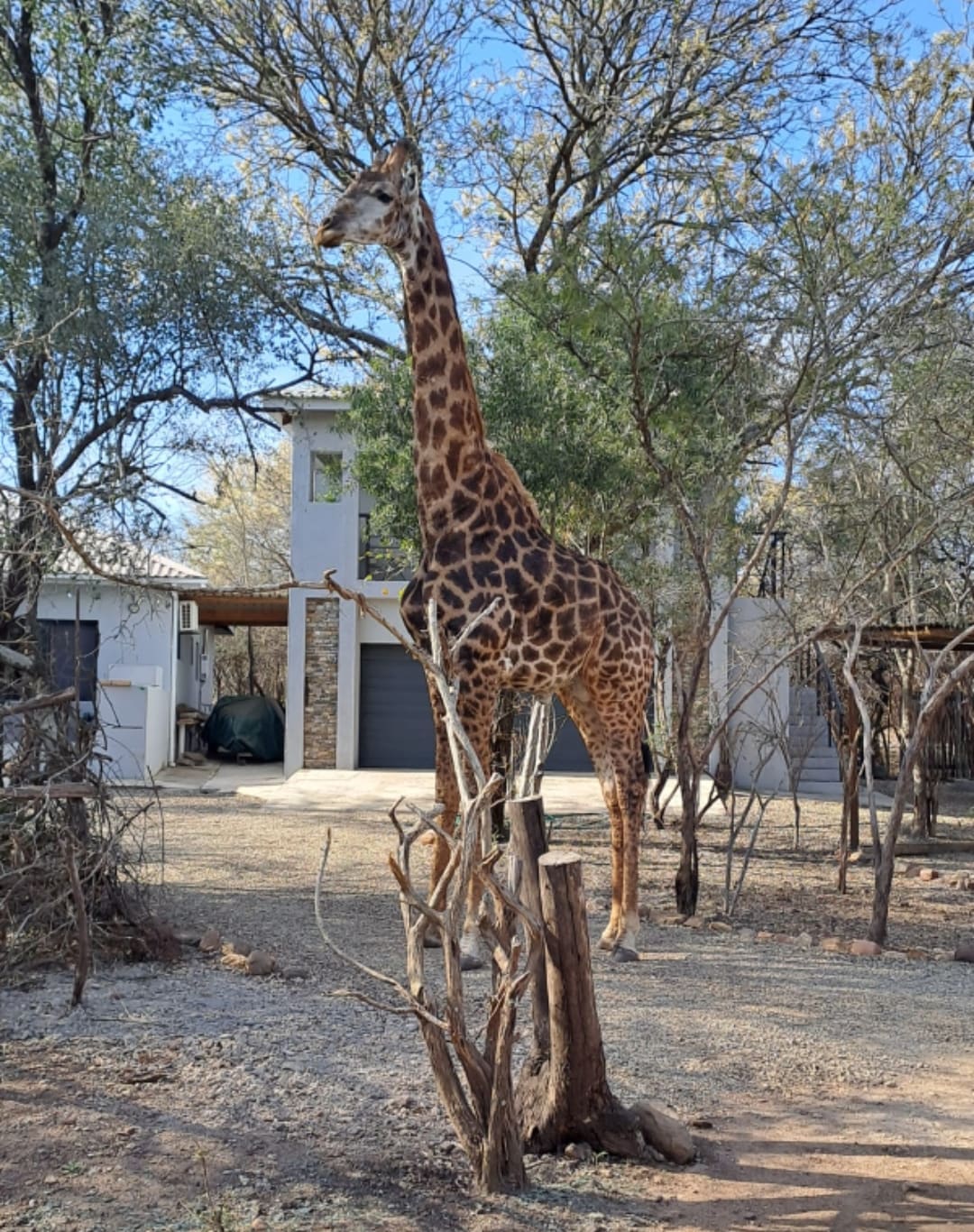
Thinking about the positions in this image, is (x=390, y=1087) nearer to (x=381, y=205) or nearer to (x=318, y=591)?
(x=381, y=205)

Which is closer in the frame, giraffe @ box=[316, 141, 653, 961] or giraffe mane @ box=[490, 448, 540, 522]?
giraffe @ box=[316, 141, 653, 961]

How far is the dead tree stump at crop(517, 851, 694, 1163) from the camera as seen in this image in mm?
4074

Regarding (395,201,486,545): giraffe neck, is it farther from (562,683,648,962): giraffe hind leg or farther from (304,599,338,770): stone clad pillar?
(304,599,338,770): stone clad pillar

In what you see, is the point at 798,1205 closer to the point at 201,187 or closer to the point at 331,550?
the point at 201,187

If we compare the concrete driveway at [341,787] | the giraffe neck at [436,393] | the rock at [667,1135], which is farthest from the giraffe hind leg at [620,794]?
the concrete driveway at [341,787]

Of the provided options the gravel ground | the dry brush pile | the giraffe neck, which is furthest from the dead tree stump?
the giraffe neck

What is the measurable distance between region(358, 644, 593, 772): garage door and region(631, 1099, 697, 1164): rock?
18.0m

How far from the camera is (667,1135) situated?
4.11 metres

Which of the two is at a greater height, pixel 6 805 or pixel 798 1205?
pixel 6 805

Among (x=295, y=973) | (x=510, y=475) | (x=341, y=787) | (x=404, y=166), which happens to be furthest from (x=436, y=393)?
(x=341, y=787)

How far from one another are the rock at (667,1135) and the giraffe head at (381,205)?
426cm

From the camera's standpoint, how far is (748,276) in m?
9.51

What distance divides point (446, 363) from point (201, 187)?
5.58 meters

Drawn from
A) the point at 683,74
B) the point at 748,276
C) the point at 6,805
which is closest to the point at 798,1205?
the point at 6,805
